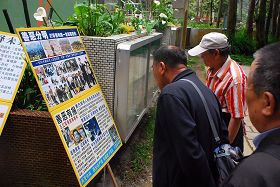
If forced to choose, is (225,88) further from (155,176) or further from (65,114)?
(65,114)

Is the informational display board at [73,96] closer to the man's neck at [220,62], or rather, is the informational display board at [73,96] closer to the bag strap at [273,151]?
A: the man's neck at [220,62]

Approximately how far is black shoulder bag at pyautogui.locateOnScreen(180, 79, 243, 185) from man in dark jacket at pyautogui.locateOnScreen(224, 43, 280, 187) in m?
0.81

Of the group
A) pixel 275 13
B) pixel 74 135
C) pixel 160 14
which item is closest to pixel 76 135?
pixel 74 135

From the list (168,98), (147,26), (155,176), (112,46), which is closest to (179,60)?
(168,98)

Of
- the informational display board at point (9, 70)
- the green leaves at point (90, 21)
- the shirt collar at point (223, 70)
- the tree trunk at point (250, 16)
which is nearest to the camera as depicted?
the informational display board at point (9, 70)

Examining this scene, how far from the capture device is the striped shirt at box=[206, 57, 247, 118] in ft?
9.62

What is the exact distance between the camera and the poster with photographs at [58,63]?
2.46m

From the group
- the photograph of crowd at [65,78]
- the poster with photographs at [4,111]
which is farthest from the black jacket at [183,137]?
the poster with photographs at [4,111]

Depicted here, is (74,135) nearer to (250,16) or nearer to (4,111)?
(4,111)

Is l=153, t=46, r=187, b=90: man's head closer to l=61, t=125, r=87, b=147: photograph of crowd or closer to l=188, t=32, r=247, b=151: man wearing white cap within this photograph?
l=188, t=32, r=247, b=151: man wearing white cap

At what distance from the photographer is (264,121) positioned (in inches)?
49.3

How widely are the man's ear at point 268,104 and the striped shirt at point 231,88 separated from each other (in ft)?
5.66

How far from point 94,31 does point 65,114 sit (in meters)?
1.33

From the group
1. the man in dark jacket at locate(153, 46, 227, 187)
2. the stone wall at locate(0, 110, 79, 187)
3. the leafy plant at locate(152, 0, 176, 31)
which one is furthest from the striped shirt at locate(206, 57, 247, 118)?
the leafy plant at locate(152, 0, 176, 31)
